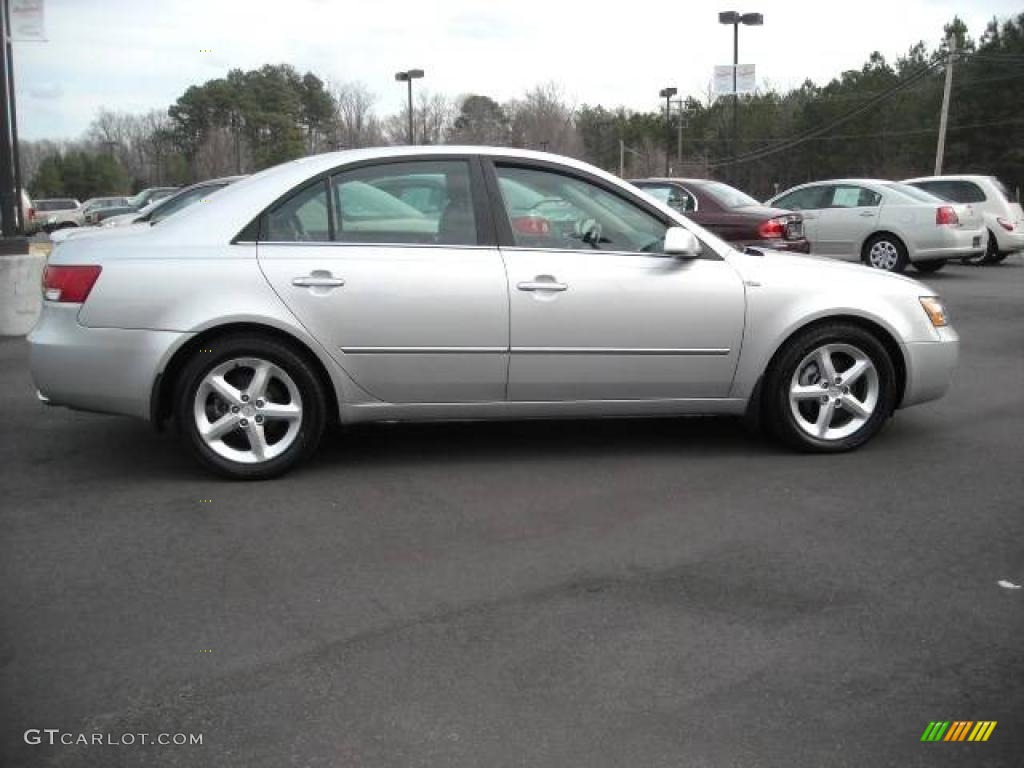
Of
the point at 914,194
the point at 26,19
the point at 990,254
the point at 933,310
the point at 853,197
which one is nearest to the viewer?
the point at 933,310

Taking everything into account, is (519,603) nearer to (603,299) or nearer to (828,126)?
(603,299)

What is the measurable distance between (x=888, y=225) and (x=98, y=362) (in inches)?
525

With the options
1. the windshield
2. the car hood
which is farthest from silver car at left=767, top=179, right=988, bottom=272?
the car hood

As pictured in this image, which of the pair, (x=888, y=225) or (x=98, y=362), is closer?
(x=98, y=362)

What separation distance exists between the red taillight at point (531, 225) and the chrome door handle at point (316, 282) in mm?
923

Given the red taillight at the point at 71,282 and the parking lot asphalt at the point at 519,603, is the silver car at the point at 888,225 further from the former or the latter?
the red taillight at the point at 71,282

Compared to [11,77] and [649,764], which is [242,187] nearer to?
[649,764]

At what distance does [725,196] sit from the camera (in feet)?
40.4

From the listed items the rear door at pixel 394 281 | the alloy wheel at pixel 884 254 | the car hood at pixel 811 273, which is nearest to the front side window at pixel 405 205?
the rear door at pixel 394 281

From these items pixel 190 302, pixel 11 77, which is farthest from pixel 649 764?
pixel 11 77

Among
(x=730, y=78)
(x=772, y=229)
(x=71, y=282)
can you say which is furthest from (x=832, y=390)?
(x=730, y=78)

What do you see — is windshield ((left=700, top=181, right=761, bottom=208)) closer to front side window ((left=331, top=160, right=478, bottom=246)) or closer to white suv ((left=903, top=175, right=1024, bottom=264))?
white suv ((left=903, top=175, right=1024, bottom=264))

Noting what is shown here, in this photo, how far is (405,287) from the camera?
15.8ft

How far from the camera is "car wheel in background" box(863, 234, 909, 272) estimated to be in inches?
606
